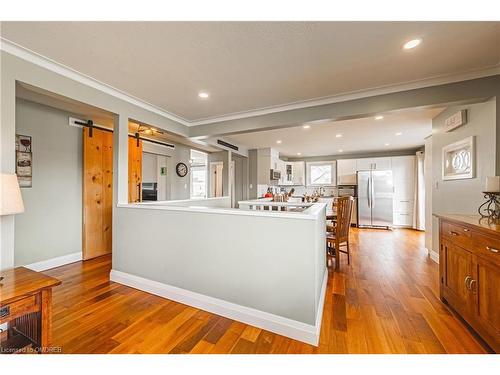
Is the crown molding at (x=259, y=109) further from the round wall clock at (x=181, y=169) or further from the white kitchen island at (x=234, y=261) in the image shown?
the round wall clock at (x=181, y=169)

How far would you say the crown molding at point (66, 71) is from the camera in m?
1.85

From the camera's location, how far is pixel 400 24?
61.2 inches

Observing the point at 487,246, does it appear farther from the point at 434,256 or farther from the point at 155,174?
the point at 155,174

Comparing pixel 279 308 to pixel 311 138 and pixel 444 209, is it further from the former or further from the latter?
pixel 311 138

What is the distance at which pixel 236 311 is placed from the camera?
6.37 ft

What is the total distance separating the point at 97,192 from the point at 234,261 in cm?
302

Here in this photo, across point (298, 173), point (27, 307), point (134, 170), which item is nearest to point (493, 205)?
point (27, 307)

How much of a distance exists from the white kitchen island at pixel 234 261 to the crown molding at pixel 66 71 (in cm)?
140

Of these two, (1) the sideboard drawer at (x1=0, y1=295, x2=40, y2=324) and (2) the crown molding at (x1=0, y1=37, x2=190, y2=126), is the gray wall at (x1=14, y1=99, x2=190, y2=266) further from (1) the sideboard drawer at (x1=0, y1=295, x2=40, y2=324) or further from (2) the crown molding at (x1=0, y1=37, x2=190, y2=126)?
(1) the sideboard drawer at (x1=0, y1=295, x2=40, y2=324)

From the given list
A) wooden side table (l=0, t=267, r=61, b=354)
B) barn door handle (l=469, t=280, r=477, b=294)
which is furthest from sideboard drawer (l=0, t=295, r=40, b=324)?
barn door handle (l=469, t=280, r=477, b=294)

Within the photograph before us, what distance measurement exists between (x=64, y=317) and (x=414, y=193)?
760cm

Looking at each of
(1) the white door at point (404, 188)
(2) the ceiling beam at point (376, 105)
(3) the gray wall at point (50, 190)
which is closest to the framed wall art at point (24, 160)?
(3) the gray wall at point (50, 190)
